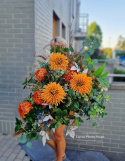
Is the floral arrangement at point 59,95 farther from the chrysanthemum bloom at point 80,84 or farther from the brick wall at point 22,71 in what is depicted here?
the brick wall at point 22,71

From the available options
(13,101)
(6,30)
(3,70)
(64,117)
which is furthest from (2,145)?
(6,30)

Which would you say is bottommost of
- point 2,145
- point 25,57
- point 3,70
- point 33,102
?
point 2,145

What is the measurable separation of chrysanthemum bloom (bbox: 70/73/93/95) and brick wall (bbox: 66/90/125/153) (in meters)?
1.46

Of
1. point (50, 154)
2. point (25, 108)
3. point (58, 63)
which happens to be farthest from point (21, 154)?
point (58, 63)

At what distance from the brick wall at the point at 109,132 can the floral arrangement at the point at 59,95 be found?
120 cm

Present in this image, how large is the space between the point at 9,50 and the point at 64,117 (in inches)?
77.6

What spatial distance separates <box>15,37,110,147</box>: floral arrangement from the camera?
5.32 ft

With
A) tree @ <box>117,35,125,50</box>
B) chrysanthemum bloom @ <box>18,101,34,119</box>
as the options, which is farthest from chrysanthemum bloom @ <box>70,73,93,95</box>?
tree @ <box>117,35,125,50</box>

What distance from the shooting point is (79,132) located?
3088 millimetres

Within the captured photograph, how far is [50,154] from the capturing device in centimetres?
270

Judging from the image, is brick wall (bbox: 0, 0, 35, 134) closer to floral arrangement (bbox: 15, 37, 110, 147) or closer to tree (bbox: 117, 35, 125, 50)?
floral arrangement (bbox: 15, 37, 110, 147)

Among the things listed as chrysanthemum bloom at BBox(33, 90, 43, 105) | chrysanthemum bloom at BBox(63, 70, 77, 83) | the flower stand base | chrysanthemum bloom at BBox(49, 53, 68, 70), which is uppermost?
chrysanthemum bloom at BBox(49, 53, 68, 70)

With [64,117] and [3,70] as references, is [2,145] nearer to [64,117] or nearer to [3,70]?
[3,70]

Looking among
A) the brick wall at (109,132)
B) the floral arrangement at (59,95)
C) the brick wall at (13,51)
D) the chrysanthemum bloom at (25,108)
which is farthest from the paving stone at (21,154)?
the chrysanthemum bloom at (25,108)
